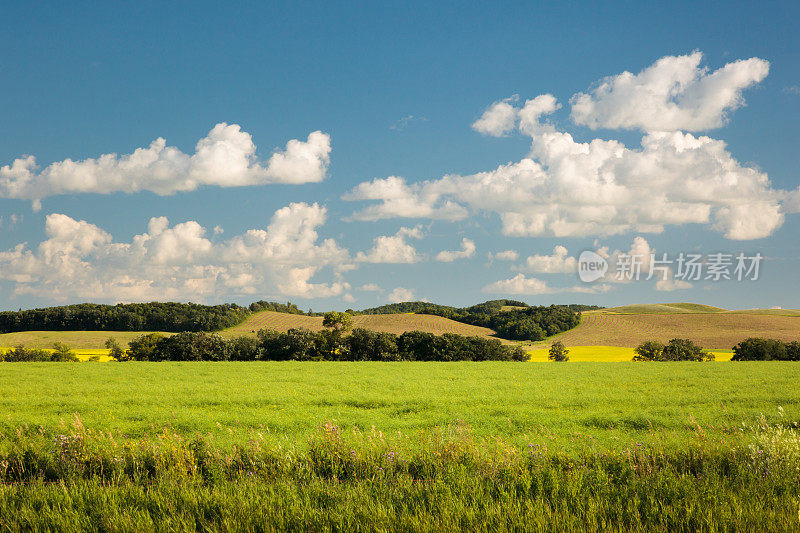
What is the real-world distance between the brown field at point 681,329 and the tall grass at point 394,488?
71.5 meters

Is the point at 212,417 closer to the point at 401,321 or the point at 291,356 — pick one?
the point at 291,356

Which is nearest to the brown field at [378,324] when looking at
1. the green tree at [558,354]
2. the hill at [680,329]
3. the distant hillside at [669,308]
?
the hill at [680,329]

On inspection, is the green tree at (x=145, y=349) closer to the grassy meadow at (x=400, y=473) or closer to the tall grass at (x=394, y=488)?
the grassy meadow at (x=400, y=473)

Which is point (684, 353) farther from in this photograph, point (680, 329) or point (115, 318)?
point (115, 318)

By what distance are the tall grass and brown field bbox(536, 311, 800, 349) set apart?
235 ft

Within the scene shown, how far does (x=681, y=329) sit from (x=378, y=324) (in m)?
53.5

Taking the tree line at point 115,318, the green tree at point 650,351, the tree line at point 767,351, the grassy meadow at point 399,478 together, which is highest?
the grassy meadow at point 399,478

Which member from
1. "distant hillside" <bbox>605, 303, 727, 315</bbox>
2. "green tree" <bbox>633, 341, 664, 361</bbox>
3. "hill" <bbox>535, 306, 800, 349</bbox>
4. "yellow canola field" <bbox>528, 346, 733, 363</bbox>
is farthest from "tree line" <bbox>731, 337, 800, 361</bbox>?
"distant hillside" <bbox>605, 303, 727, 315</bbox>

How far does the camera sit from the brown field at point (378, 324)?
3430 inches

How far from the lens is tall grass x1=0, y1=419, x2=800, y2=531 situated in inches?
218

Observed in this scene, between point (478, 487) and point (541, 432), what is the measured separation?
7.95 metres

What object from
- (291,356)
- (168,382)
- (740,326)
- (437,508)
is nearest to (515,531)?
(437,508)

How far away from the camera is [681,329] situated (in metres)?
84.8

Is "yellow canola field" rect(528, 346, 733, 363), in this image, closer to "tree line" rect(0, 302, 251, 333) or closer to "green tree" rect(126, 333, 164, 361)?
"green tree" rect(126, 333, 164, 361)
